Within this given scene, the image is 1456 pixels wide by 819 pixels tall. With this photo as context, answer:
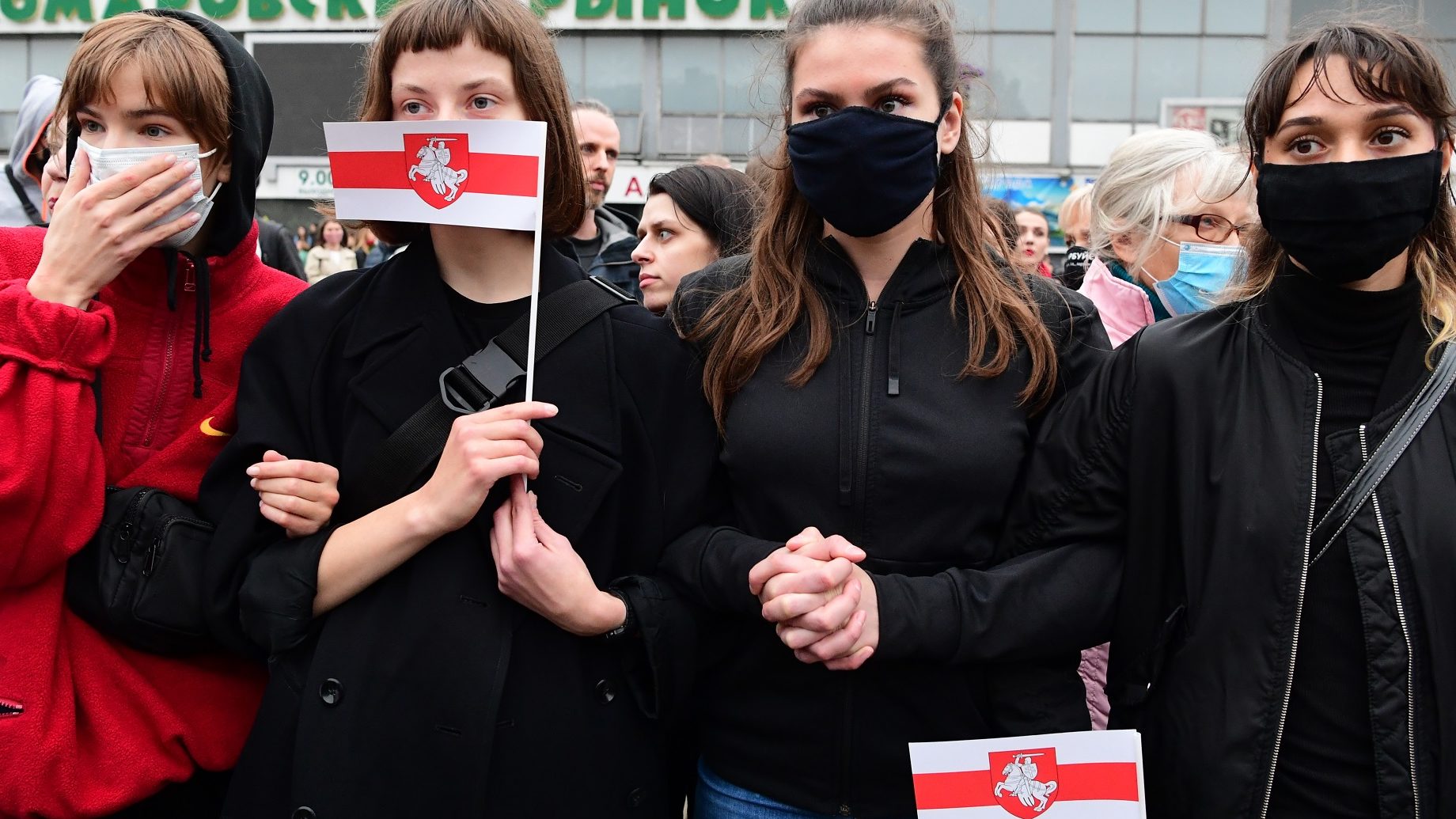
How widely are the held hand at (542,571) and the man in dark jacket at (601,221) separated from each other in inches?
133

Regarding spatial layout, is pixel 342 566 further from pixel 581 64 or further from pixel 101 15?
pixel 101 15

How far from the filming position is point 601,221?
20.9 feet

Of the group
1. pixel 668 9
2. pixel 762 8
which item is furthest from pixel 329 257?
pixel 762 8

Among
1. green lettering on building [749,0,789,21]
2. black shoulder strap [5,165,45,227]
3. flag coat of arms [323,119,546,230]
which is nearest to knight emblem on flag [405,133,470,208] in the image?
flag coat of arms [323,119,546,230]

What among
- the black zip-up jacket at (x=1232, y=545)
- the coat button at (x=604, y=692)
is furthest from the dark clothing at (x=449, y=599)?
the black zip-up jacket at (x=1232, y=545)

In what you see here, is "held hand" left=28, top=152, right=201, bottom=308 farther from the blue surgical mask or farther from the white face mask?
the blue surgical mask

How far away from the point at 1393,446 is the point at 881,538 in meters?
0.89

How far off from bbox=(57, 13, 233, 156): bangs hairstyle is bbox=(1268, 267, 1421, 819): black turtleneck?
7.12 feet

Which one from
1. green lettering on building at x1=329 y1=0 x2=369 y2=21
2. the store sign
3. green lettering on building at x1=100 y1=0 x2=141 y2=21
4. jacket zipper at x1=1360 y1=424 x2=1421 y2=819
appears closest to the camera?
jacket zipper at x1=1360 y1=424 x2=1421 y2=819

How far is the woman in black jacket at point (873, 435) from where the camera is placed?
7.25ft

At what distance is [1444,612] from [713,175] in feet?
11.3

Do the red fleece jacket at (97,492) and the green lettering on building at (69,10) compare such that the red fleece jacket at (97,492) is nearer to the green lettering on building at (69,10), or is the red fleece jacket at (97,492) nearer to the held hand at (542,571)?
the held hand at (542,571)

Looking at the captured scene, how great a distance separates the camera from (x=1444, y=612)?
1.88 meters

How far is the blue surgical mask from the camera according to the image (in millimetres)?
3352
